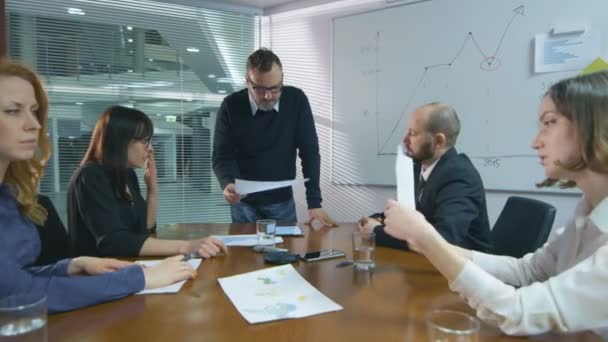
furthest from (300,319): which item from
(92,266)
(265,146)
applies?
(265,146)

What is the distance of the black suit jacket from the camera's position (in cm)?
166

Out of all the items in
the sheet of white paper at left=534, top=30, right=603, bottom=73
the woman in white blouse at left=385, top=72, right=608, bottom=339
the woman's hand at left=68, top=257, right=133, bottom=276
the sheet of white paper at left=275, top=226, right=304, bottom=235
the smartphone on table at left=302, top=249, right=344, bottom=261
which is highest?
the sheet of white paper at left=534, top=30, right=603, bottom=73

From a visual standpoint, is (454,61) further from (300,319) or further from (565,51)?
(300,319)

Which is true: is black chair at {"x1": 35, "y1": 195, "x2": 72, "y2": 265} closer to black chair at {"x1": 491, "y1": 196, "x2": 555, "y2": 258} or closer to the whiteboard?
black chair at {"x1": 491, "y1": 196, "x2": 555, "y2": 258}

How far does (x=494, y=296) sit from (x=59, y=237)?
1679 mm

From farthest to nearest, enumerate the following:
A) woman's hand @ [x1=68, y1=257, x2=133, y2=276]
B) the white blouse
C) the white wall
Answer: the white wall, woman's hand @ [x1=68, y1=257, x2=133, y2=276], the white blouse

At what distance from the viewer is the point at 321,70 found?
3.84m

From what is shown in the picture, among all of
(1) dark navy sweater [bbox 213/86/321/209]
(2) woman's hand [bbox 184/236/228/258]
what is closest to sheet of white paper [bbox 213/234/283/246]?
(2) woman's hand [bbox 184/236/228/258]

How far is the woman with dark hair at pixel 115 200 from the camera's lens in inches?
64.4

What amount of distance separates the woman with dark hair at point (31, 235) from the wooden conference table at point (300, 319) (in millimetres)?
44

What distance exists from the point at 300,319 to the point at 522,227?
1.19m

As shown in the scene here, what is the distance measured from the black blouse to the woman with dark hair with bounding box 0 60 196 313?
0.21 meters

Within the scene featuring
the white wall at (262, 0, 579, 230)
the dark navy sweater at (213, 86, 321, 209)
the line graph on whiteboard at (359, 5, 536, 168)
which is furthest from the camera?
the white wall at (262, 0, 579, 230)

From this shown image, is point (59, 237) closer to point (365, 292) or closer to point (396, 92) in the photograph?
point (365, 292)
